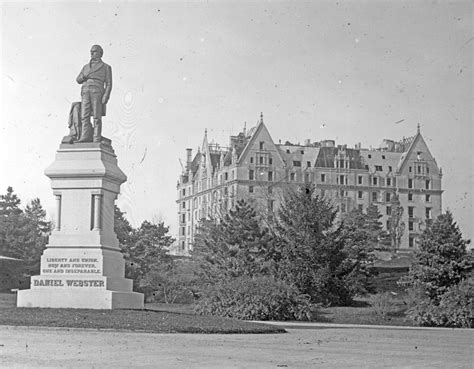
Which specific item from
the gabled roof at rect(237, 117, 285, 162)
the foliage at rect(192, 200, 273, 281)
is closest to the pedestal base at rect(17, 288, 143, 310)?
the foliage at rect(192, 200, 273, 281)

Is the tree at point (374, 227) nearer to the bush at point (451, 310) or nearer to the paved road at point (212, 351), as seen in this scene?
the bush at point (451, 310)

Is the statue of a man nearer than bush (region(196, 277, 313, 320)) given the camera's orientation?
Yes

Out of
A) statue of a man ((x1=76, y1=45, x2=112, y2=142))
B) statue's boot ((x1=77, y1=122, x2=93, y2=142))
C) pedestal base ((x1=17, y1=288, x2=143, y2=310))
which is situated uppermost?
statue of a man ((x1=76, y1=45, x2=112, y2=142))

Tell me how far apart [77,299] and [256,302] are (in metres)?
7.57

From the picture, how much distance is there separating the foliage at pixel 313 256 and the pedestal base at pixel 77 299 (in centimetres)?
1646

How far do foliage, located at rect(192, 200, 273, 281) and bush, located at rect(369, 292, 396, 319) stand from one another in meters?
7.94

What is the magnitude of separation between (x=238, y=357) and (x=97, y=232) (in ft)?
44.7

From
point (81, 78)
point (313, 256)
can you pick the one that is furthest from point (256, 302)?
point (313, 256)

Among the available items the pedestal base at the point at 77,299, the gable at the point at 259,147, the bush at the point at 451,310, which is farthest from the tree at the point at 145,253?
the gable at the point at 259,147

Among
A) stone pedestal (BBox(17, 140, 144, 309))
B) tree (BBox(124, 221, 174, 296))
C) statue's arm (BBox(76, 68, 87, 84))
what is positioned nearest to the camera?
stone pedestal (BBox(17, 140, 144, 309))

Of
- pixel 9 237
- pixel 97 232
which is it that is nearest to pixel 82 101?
pixel 97 232

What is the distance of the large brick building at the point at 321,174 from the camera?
350 feet

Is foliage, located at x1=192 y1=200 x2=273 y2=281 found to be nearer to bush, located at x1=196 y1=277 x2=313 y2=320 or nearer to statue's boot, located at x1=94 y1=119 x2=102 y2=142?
bush, located at x1=196 y1=277 x2=313 y2=320

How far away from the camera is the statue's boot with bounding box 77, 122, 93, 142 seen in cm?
2628
